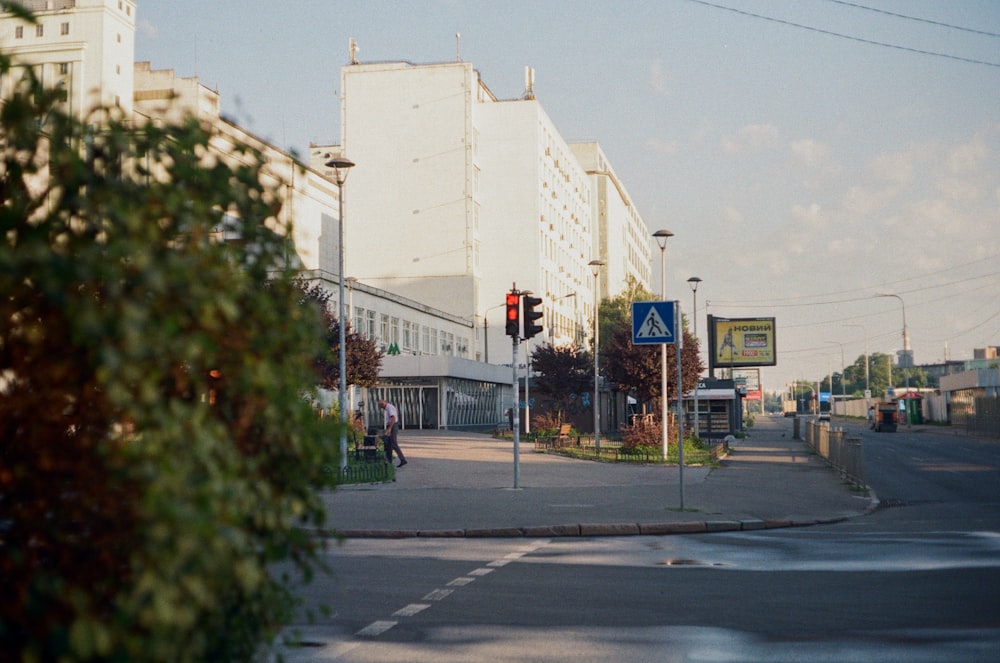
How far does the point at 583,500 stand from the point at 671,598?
10.7 meters

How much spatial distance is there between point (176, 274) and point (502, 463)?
1211 inches

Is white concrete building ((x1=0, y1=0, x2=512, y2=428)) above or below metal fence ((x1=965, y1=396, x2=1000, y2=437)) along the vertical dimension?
above

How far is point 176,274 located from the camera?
3.07 meters

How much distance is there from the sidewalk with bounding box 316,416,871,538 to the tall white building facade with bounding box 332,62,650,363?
167ft

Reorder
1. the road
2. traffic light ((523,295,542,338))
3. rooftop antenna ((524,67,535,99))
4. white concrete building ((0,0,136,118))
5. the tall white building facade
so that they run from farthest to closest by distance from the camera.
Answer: rooftop antenna ((524,67,535,99))
the tall white building facade
white concrete building ((0,0,136,118))
traffic light ((523,295,542,338))
the road

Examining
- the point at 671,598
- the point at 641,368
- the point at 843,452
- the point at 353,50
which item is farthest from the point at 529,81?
the point at 671,598

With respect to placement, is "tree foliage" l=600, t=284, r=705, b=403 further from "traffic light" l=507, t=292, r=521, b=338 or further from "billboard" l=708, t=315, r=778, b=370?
"traffic light" l=507, t=292, r=521, b=338

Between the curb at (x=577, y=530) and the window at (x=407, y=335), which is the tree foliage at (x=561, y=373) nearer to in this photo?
the window at (x=407, y=335)

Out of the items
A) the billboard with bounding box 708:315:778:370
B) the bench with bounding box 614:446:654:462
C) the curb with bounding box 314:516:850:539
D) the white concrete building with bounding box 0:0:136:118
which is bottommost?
the curb with bounding box 314:516:850:539

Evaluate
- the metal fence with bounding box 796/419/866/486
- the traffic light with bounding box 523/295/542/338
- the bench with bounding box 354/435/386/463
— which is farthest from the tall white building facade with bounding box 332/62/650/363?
the traffic light with bounding box 523/295/542/338

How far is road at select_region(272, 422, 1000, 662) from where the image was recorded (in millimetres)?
7509

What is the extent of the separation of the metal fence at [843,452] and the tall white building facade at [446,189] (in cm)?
4662

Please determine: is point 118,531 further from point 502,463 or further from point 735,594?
point 502,463

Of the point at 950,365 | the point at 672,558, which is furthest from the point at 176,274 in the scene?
the point at 950,365
